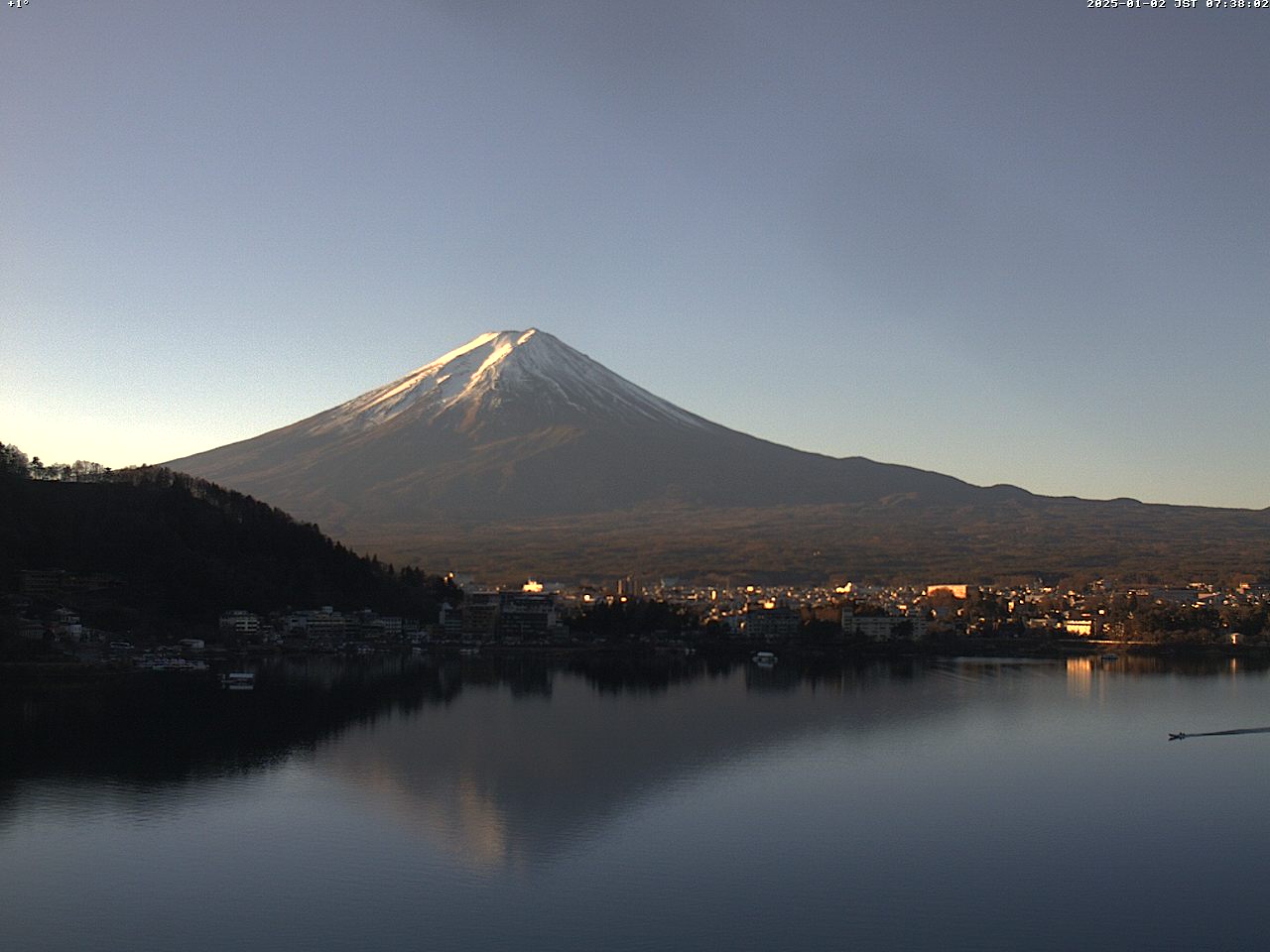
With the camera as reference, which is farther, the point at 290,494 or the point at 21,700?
the point at 290,494

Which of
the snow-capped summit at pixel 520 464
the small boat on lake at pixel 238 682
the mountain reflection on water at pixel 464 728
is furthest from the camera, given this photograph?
the snow-capped summit at pixel 520 464

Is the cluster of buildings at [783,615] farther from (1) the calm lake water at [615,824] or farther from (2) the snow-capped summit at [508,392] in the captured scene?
(2) the snow-capped summit at [508,392]

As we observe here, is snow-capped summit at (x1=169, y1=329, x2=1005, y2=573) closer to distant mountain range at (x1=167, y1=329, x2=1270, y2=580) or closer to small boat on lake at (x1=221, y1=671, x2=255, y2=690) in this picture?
distant mountain range at (x1=167, y1=329, x2=1270, y2=580)

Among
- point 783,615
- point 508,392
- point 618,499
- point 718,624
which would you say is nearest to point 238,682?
point 718,624

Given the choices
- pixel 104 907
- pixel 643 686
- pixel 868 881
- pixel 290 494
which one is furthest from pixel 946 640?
pixel 290 494

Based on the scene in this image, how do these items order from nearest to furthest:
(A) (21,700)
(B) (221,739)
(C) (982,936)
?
(C) (982,936)
(B) (221,739)
(A) (21,700)

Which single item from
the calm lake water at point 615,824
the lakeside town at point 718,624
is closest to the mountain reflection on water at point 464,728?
the calm lake water at point 615,824

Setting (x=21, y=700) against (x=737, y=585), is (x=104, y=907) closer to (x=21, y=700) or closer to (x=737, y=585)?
(x=21, y=700)
